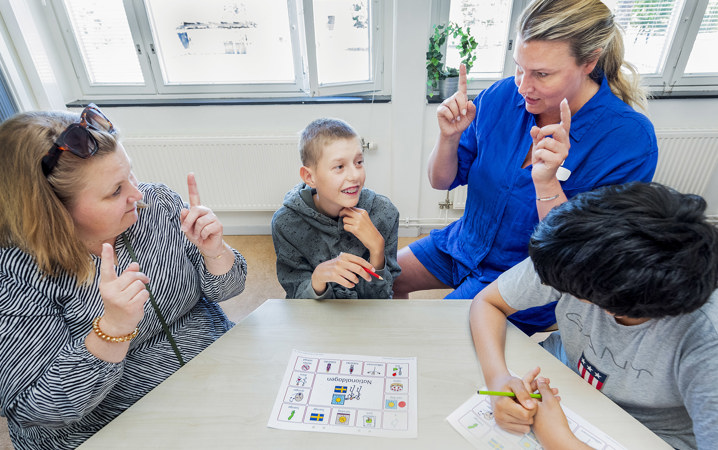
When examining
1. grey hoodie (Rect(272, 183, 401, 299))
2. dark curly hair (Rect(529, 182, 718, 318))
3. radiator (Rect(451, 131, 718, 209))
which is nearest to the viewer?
dark curly hair (Rect(529, 182, 718, 318))

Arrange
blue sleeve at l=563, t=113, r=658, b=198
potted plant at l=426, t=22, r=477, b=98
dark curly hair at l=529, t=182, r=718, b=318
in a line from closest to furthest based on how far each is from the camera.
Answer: dark curly hair at l=529, t=182, r=718, b=318 → blue sleeve at l=563, t=113, r=658, b=198 → potted plant at l=426, t=22, r=477, b=98

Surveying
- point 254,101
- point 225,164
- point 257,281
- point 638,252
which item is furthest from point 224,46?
point 638,252

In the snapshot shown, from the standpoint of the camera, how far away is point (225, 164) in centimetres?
257

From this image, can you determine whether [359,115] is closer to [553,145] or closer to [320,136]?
[320,136]

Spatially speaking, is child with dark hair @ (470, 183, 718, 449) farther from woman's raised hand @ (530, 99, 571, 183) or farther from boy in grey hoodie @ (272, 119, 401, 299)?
boy in grey hoodie @ (272, 119, 401, 299)

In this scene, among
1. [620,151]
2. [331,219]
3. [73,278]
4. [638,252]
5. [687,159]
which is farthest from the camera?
[687,159]

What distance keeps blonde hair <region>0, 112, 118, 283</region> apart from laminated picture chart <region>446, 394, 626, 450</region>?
2.87 ft

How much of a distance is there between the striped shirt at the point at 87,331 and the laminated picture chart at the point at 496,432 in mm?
701

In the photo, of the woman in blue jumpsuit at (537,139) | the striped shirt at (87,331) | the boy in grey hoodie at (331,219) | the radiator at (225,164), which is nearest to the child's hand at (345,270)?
the boy in grey hoodie at (331,219)

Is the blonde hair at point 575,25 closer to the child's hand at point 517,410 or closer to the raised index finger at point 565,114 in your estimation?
the raised index finger at point 565,114

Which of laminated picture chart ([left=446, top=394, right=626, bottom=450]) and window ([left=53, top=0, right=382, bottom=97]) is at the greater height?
window ([left=53, top=0, right=382, bottom=97])

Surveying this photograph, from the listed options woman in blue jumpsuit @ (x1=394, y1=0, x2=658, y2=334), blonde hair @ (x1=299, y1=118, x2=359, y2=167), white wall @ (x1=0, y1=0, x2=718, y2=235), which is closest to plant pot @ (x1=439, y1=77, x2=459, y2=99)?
white wall @ (x1=0, y1=0, x2=718, y2=235)

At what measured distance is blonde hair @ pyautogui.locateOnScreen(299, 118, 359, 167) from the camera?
1.13 m

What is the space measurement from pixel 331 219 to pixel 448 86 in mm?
1657
